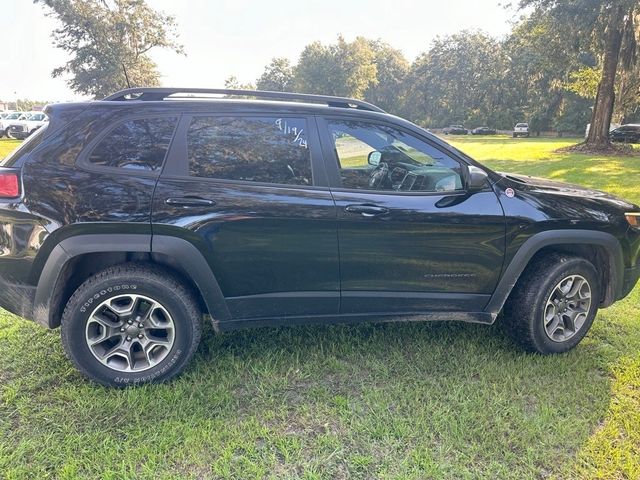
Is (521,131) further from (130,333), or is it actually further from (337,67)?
(130,333)

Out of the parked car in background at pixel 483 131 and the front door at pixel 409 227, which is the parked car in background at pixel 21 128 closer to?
the front door at pixel 409 227

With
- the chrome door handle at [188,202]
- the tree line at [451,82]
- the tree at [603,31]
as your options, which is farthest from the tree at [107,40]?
the chrome door handle at [188,202]

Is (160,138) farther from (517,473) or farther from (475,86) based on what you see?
(475,86)

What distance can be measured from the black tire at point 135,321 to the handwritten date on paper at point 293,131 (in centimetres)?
118

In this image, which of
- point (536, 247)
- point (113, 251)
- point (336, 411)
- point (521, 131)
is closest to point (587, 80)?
point (521, 131)

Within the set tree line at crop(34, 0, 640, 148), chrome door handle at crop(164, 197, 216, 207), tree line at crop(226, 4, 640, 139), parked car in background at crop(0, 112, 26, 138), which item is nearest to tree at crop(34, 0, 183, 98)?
tree line at crop(34, 0, 640, 148)

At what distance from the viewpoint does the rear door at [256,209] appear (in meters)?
2.72

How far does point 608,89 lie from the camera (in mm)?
19500

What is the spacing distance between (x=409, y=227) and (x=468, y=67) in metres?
62.5

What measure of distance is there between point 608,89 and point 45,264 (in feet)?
75.5

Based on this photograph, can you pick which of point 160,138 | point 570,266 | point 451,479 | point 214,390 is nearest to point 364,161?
point 160,138

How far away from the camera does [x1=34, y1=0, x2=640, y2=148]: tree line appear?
18125 mm

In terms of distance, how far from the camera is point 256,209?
2.75 m

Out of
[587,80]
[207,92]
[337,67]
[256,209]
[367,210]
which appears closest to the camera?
[256,209]
